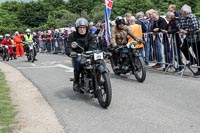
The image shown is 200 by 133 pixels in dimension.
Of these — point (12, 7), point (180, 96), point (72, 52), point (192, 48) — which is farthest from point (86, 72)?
point (12, 7)

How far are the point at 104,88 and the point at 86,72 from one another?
1010 mm

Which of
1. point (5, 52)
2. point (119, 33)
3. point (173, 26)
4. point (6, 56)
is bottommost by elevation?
point (6, 56)

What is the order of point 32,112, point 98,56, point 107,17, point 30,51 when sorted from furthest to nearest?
point 30,51 < point 107,17 < point 98,56 < point 32,112

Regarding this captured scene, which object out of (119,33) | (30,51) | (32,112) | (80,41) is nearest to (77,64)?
(80,41)

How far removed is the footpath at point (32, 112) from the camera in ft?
22.8

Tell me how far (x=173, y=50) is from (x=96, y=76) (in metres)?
5.30

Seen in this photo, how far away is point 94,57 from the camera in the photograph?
8.64m

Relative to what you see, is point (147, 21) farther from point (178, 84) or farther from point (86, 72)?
point (86, 72)

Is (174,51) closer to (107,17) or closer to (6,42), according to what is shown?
(107,17)

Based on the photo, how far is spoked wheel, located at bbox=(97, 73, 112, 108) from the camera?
8172 mm

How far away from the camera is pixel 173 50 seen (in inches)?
527

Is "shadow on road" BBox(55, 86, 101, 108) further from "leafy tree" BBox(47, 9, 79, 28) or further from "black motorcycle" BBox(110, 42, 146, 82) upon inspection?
"leafy tree" BBox(47, 9, 79, 28)

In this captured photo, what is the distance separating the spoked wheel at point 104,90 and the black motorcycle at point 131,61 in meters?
3.00

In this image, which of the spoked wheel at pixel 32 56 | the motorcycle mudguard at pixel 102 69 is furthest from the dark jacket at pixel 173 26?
the spoked wheel at pixel 32 56
